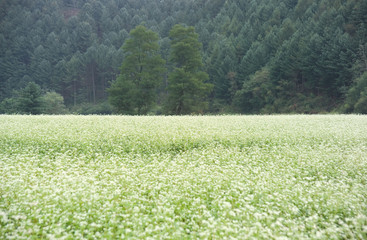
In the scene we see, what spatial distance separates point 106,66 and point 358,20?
8290cm

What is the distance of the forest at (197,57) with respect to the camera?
37.0m

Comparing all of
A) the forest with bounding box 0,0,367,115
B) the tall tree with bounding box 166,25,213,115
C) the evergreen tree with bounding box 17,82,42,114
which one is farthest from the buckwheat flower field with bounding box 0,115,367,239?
the evergreen tree with bounding box 17,82,42,114

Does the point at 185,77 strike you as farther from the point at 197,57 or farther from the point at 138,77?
the point at 138,77

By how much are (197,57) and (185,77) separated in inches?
147

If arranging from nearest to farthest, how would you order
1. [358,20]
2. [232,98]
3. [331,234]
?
[331,234] < [358,20] < [232,98]

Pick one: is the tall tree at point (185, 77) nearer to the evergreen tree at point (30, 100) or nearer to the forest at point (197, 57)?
the forest at point (197, 57)

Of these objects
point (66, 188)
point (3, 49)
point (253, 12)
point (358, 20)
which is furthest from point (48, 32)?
point (66, 188)

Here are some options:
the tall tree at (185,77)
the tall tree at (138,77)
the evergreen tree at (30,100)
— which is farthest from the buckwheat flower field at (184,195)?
the evergreen tree at (30,100)

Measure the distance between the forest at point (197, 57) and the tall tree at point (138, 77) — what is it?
0.20m

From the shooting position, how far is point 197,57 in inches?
1438

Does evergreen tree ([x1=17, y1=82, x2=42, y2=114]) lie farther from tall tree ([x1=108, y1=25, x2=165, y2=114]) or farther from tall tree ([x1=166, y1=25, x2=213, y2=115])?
tall tree ([x1=166, y1=25, x2=213, y2=115])

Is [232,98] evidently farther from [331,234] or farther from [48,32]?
[48,32]

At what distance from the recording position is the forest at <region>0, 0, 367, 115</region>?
121ft

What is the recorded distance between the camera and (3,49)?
371ft
